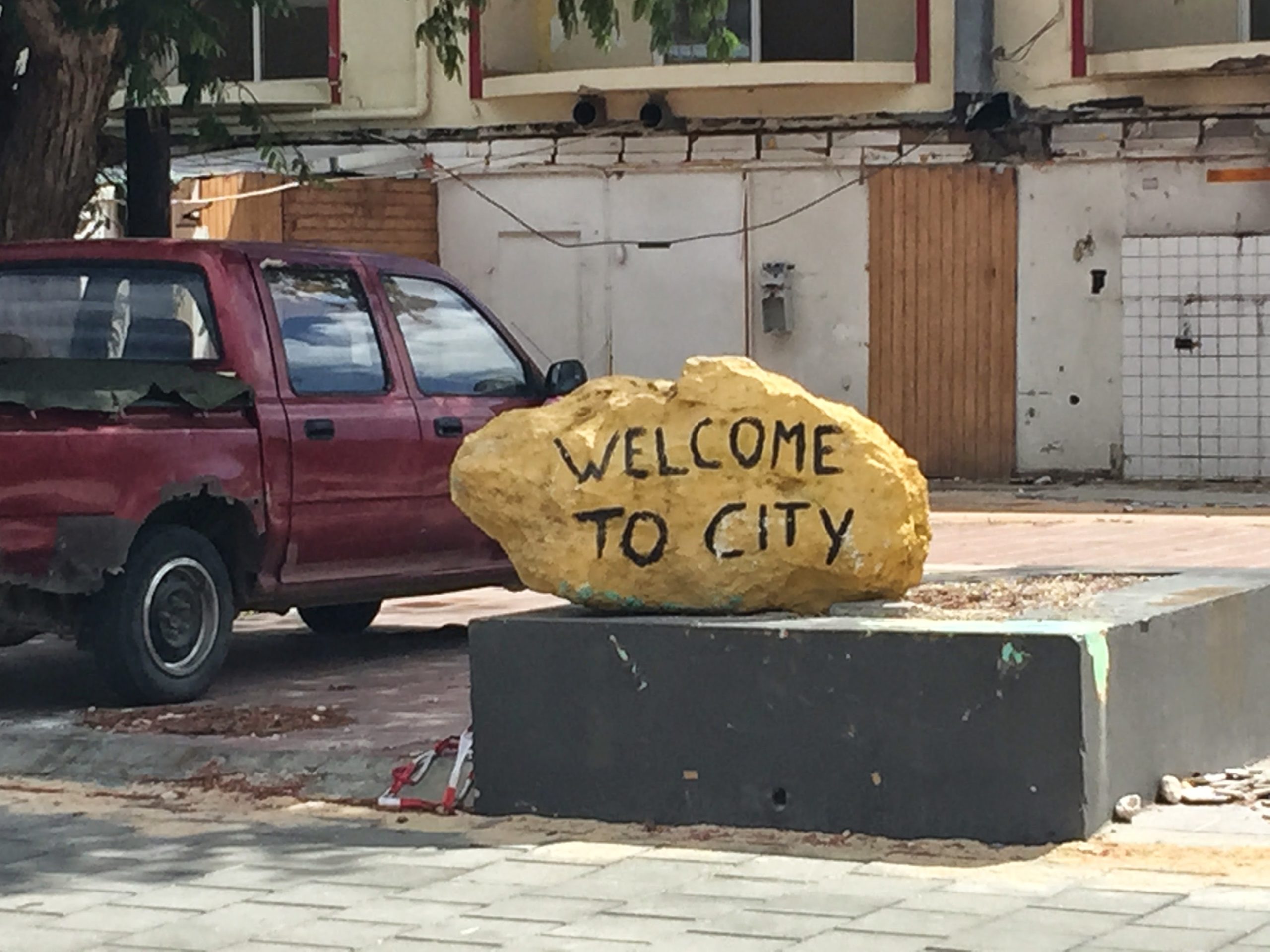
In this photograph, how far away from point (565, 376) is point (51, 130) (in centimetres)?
327

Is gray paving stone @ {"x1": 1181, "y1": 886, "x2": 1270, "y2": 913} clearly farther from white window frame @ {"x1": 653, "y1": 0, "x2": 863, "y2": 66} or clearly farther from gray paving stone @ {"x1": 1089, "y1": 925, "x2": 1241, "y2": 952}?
white window frame @ {"x1": 653, "y1": 0, "x2": 863, "y2": 66}

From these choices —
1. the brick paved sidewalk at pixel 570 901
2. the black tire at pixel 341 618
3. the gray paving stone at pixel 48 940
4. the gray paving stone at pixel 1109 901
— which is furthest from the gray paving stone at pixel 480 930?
the black tire at pixel 341 618

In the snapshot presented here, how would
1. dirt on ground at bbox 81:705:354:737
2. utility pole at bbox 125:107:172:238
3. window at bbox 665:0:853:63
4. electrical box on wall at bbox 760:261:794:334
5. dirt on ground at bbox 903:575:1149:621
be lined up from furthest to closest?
window at bbox 665:0:853:63, electrical box on wall at bbox 760:261:794:334, utility pole at bbox 125:107:172:238, dirt on ground at bbox 81:705:354:737, dirt on ground at bbox 903:575:1149:621

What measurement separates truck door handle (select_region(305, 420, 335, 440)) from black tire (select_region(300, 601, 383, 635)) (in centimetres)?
191

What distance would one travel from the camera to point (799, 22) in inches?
918

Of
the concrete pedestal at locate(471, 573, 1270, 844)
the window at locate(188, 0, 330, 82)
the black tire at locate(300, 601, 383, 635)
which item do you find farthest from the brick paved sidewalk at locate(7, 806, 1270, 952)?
the window at locate(188, 0, 330, 82)

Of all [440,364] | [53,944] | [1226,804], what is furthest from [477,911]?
[440,364]

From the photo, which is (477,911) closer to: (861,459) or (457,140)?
(861,459)

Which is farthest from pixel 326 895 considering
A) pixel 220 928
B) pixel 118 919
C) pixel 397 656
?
pixel 397 656

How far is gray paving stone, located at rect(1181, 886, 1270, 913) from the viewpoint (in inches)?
232

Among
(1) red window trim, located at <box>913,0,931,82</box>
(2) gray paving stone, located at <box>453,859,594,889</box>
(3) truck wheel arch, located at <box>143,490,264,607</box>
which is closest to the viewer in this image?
(2) gray paving stone, located at <box>453,859,594,889</box>

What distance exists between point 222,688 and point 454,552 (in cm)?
123

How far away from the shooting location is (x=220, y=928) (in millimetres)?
5867

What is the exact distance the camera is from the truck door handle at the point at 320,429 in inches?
393
